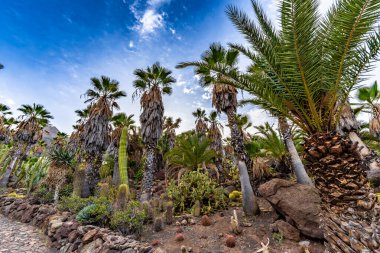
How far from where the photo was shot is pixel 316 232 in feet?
20.4

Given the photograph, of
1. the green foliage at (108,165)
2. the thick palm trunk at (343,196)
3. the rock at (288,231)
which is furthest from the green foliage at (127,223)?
the green foliage at (108,165)

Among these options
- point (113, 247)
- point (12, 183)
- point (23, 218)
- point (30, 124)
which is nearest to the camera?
point (113, 247)

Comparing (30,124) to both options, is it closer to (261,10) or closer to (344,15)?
(261,10)

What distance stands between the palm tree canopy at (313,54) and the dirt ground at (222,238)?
390cm

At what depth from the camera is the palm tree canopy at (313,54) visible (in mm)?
→ 4103

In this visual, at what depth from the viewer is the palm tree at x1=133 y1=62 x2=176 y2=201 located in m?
13.6

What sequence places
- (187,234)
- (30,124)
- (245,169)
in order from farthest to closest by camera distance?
(30,124), (245,169), (187,234)

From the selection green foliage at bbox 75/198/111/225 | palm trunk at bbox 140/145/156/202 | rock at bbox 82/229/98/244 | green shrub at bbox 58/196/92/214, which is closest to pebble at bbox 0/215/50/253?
green foliage at bbox 75/198/111/225

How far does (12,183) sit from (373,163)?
3552 cm

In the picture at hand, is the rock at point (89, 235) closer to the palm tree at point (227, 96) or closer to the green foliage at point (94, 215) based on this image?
the green foliage at point (94, 215)

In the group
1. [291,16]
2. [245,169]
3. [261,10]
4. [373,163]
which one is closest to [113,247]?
[245,169]

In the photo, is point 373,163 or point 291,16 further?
point 373,163

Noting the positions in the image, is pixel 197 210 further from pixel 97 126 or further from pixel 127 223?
pixel 97 126

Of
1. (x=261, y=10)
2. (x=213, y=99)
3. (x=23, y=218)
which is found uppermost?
(x=213, y=99)
